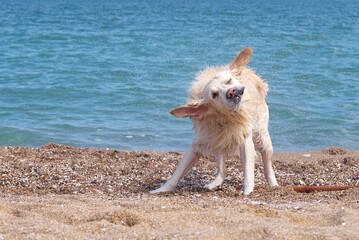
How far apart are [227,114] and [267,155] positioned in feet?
4.53

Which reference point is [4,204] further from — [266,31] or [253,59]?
[266,31]

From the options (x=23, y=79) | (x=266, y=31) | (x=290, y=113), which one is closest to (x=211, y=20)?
(x=266, y=31)

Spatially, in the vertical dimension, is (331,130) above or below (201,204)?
below

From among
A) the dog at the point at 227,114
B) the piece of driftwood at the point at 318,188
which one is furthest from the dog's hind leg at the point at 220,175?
the piece of driftwood at the point at 318,188

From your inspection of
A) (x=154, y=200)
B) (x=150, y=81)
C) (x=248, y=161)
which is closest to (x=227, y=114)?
(x=248, y=161)

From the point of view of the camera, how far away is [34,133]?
11055mm

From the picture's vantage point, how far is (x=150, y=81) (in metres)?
15.5

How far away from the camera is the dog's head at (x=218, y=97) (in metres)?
5.57

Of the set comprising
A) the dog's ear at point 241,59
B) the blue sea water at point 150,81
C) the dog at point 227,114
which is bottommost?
the blue sea water at point 150,81

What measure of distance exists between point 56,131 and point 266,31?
17.8m

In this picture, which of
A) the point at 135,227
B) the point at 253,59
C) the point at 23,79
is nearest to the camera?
the point at 135,227

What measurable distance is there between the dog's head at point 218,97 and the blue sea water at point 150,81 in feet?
14.3

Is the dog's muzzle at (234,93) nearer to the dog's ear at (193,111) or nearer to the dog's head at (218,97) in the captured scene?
the dog's head at (218,97)

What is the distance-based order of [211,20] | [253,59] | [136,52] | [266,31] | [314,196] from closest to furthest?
[314,196] → [253,59] → [136,52] → [266,31] → [211,20]
